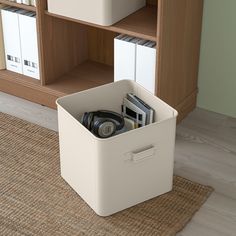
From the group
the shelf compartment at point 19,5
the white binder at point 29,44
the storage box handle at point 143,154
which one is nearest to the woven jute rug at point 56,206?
the storage box handle at point 143,154

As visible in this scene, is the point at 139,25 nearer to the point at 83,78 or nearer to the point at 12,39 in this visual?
the point at 83,78

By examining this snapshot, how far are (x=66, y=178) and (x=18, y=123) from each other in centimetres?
50

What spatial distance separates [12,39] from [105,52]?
46 cm

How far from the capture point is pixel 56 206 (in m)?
2.24

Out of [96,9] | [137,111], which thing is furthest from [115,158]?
[96,9]

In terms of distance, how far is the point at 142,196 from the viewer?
2.24 metres

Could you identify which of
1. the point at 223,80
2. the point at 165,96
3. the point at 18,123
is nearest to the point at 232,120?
the point at 223,80

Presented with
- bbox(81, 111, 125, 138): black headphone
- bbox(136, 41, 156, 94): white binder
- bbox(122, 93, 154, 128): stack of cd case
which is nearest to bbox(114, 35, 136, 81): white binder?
bbox(136, 41, 156, 94): white binder

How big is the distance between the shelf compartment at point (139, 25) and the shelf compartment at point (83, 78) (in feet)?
1.17

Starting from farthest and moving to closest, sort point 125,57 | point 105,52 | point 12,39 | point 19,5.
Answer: point 105,52
point 12,39
point 19,5
point 125,57

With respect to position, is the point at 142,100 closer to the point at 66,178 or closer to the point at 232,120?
the point at 66,178

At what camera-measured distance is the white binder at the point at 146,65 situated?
248cm

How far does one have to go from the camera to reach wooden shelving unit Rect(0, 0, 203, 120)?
8.08ft

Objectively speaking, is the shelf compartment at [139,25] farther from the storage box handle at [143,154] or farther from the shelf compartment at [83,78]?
the storage box handle at [143,154]
